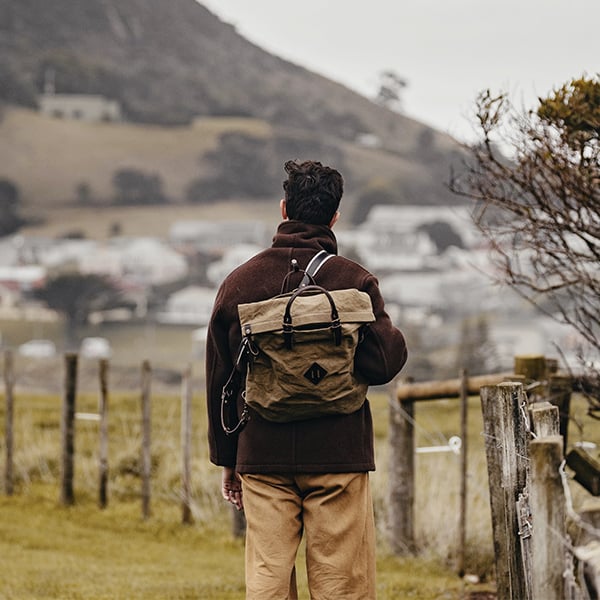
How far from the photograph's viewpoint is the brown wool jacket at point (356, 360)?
15.4 ft

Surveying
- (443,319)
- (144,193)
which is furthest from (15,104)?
(443,319)

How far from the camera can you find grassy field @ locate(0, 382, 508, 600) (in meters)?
8.77

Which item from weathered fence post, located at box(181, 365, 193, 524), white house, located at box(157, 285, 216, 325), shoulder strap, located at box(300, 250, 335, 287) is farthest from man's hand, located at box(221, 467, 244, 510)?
white house, located at box(157, 285, 216, 325)

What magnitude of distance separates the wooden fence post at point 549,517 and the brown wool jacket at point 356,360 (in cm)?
139

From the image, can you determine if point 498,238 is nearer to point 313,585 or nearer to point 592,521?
point 313,585

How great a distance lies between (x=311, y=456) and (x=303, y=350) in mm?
396

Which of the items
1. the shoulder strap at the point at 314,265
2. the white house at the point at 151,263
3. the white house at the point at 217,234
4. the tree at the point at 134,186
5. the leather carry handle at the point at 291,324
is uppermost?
the tree at the point at 134,186

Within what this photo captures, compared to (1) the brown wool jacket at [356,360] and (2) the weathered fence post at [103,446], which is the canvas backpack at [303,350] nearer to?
(1) the brown wool jacket at [356,360]

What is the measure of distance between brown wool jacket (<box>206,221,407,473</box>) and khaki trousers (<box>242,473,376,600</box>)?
8cm

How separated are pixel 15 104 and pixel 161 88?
3404 centimetres

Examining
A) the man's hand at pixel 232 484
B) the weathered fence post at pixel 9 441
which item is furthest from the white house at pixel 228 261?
the man's hand at pixel 232 484

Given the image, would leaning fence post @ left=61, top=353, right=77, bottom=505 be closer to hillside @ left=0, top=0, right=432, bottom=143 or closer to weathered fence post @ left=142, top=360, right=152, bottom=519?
weathered fence post @ left=142, top=360, right=152, bottom=519

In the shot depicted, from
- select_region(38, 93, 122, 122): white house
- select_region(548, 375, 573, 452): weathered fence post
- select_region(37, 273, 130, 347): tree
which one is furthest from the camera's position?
select_region(38, 93, 122, 122): white house

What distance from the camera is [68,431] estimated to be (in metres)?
13.1
